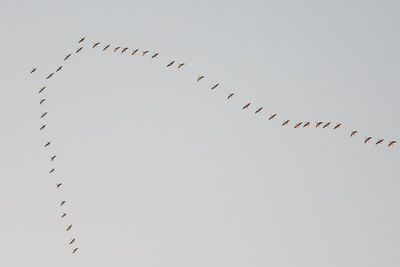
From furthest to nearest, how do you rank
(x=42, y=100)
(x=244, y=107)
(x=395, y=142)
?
(x=42, y=100) < (x=244, y=107) < (x=395, y=142)

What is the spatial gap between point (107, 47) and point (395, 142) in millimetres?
24177

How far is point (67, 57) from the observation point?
50.6 metres

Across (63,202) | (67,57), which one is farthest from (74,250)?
(67,57)

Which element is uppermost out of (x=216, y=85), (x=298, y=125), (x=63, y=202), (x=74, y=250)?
(x=216, y=85)

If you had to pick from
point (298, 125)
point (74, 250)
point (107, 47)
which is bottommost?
→ point (74, 250)

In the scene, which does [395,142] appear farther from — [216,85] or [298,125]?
[216,85]

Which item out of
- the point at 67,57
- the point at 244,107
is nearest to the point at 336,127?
the point at 244,107

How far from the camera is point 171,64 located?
156ft

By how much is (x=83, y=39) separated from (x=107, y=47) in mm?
2795

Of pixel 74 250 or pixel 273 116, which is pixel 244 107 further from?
pixel 74 250

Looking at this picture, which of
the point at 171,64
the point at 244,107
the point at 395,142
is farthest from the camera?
the point at 171,64

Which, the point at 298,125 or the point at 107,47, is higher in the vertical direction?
the point at 107,47

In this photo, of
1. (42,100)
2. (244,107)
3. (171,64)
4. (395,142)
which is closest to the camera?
(395,142)

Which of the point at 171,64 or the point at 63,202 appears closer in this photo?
the point at 171,64
